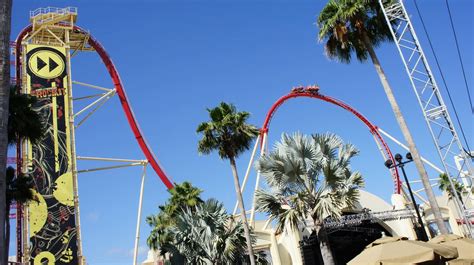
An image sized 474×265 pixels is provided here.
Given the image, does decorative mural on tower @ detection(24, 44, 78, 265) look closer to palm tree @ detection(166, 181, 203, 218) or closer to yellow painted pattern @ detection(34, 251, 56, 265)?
yellow painted pattern @ detection(34, 251, 56, 265)

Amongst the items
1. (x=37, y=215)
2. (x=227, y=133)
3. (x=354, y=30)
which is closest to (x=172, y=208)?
(x=227, y=133)

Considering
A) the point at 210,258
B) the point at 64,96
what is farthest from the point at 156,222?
the point at 64,96

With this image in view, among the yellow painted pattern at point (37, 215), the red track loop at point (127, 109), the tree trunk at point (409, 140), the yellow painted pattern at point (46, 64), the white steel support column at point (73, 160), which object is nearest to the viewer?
the tree trunk at point (409, 140)

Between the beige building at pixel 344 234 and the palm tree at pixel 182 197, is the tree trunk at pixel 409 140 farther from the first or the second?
the palm tree at pixel 182 197

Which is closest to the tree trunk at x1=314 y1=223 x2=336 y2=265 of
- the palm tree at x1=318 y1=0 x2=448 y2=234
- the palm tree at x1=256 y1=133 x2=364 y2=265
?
the palm tree at x1=256 y1=133 x2=364 y2=265

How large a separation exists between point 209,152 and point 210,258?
5.44m

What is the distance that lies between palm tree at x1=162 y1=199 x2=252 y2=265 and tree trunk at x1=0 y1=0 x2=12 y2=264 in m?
10.3

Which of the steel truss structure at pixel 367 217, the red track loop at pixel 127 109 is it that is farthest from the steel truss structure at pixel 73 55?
the steel truss structure at pixel 367 217

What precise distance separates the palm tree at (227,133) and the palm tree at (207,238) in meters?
2.45

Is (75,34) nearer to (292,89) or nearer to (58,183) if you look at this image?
(58,183)

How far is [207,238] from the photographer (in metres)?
17.7

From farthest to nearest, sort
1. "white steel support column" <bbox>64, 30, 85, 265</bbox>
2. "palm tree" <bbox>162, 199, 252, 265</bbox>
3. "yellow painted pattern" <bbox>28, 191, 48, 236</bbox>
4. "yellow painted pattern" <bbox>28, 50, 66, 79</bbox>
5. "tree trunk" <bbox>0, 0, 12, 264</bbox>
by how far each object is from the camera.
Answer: "yellow painted pattern" <bbox>28, 50, 66, 79</bbox>
"white steel support column" <bbox>64, 30, 85, 265</bbox>
"yellow painted pattern" <bbox>28, 191, 48, 236</bbox>
"palm tree" <bbox>162, 199, 252, 265</bbox>
"tree trunk" <bbox>0, 0, 12, 264</bbox>

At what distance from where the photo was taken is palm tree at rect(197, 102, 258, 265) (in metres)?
20.4

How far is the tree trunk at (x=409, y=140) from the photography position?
52.4ft
